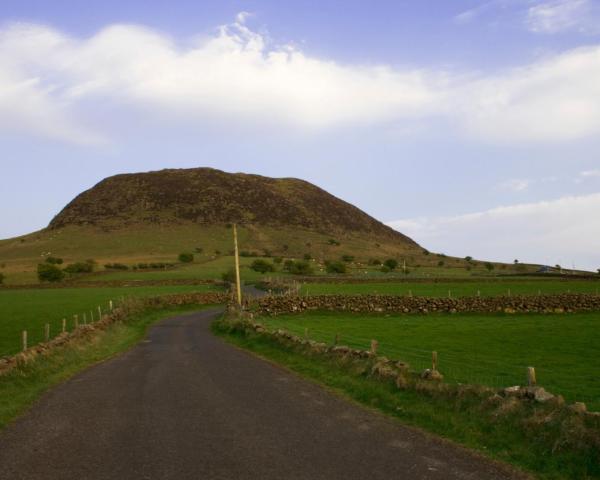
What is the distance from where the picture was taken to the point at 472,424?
39.4 ft

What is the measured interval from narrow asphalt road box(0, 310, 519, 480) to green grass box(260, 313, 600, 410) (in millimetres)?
4945

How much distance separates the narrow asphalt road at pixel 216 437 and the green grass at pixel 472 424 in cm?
54

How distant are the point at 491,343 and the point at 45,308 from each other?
44808mm

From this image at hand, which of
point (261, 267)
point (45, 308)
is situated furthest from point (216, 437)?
point (261, 267)

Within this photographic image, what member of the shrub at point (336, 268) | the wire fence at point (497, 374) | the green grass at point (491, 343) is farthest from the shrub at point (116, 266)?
the wire fence at point (497, 374)

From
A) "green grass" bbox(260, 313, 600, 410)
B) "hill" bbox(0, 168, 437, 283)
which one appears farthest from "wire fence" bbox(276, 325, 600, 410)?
"hill" bbox(0, 168, 437, 283)

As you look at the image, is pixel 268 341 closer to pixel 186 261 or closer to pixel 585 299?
pixel 585 299

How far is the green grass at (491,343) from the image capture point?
18.0 metres

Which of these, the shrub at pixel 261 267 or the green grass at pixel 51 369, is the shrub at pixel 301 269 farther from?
the green grass at pixel 51 369

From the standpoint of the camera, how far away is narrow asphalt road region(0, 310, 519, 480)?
9.49 m

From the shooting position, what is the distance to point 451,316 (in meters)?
50.0

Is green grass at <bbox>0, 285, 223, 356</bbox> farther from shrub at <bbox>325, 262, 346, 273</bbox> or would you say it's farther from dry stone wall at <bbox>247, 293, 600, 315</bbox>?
shrub at <bbox>325, 262, 346, 273</bbox>

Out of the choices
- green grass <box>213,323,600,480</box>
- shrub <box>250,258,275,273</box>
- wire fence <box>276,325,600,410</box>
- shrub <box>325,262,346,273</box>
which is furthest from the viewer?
shrub <box>325,262,346,273</box>

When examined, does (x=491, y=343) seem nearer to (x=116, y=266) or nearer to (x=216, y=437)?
(x=216, y=437)
